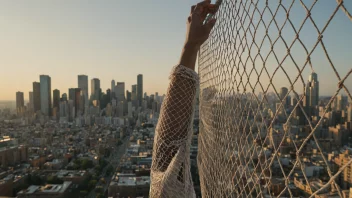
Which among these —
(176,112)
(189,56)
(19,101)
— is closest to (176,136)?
(176,112)

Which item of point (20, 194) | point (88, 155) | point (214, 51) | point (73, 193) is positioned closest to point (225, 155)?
point (214, 51)

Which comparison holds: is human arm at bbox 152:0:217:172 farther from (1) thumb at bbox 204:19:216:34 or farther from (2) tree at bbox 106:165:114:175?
(2) tree at bbox 106:165:114:175

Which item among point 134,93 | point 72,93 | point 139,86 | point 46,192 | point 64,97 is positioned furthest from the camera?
point 139,86

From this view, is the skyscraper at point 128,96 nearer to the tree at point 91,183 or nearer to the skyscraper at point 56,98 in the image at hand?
the skyscraper at point 56,98

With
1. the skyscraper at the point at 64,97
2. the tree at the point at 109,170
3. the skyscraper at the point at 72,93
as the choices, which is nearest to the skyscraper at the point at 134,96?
the skyscraper at the point at 72,93

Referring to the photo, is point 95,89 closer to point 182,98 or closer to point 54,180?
point 54,180

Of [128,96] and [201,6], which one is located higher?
[201,6]

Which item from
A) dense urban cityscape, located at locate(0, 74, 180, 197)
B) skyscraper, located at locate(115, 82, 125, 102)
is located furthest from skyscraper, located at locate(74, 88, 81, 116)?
skyscraper, located at locate(115, 82, 125, 102)

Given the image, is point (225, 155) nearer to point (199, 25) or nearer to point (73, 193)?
point (199, 25)
